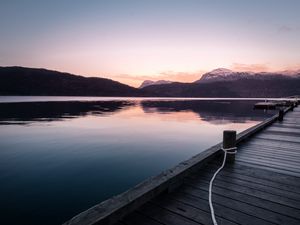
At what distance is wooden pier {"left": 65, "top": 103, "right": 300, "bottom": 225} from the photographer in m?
2.79

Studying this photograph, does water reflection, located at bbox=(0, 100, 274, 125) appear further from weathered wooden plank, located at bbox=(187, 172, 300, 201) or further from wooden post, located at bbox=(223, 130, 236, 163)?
weathered wooden plank, located at bbox=(187, 172, 300, 201)

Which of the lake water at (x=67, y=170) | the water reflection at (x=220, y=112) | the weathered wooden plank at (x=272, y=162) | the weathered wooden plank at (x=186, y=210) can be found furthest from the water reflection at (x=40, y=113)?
the weathered wooden plank at (x=186, y=210)

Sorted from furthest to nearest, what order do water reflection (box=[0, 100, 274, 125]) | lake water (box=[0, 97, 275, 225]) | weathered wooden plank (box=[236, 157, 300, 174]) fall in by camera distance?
water reflection (box=[0, 100, 274, 125]), lake water (box=[0, 97, 275, 225]), weathered wooden plank (box=[236, 157, 300, 174])

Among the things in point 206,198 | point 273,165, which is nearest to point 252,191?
point 206,198

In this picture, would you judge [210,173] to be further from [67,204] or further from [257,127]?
[257,127]

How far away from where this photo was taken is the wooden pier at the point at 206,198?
2793mm

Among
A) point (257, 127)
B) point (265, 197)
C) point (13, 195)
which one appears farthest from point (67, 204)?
point (257, 127)

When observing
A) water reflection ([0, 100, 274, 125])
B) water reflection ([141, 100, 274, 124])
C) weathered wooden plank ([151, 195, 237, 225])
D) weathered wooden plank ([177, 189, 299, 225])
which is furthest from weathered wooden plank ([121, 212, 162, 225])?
water reflection ([141, 100, 274, 124])

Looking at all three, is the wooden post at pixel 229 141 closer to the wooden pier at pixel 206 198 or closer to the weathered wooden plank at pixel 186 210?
the wooden pier at pixel 206 198

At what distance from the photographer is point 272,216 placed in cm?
297

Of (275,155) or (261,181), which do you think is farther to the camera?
(275,155)

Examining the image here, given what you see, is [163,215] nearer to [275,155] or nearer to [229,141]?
[229,141]

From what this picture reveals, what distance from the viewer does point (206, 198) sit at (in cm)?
345

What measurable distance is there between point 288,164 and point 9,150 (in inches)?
613
